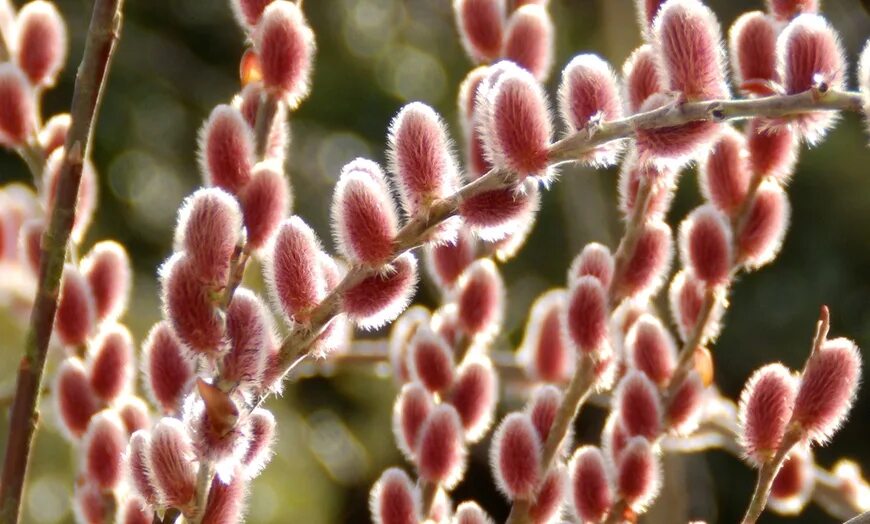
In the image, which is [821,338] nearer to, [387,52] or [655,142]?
[655,142]

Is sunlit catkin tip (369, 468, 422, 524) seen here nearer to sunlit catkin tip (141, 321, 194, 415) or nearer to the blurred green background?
sunlit catkin tip (141, 321, 194, 415)

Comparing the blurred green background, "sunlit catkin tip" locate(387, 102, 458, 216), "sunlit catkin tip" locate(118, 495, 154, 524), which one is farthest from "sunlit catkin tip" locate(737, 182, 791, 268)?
the blurred green background

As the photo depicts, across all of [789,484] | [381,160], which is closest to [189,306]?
[789,484]

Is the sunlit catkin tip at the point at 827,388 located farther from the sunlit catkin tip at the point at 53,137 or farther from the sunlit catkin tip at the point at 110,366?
the sunlit catkin tip at the point at 53,137

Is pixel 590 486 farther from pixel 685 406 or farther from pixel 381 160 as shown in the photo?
pixel 381 160

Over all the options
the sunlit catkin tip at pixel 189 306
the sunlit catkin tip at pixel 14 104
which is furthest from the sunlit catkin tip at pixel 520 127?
the sunlit catkin tip at pixel 14 104

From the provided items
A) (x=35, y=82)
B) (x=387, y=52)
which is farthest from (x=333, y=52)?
(x=35, y=82)
